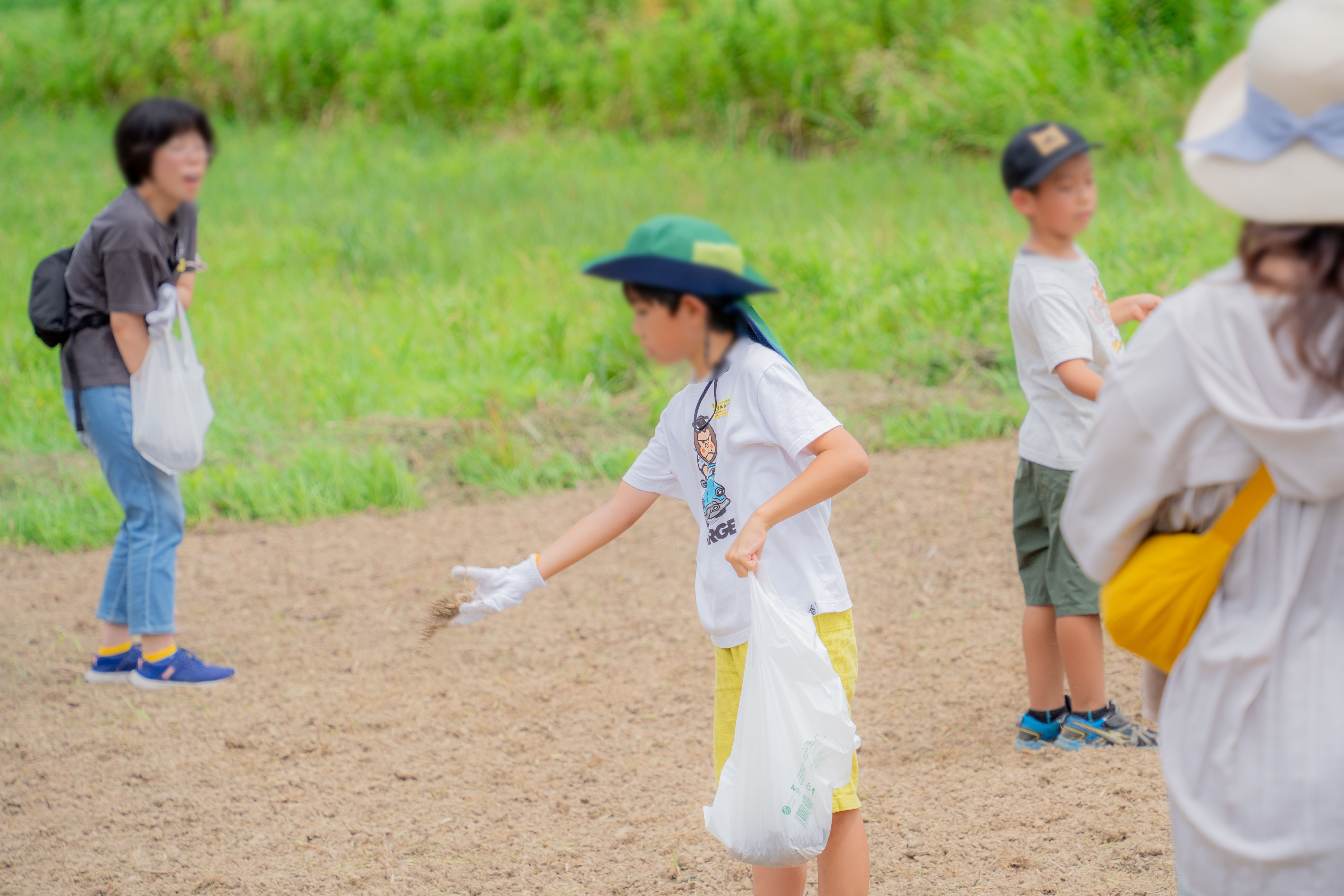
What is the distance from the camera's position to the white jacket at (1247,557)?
1.25 metres

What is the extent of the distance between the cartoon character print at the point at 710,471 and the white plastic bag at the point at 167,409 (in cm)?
223

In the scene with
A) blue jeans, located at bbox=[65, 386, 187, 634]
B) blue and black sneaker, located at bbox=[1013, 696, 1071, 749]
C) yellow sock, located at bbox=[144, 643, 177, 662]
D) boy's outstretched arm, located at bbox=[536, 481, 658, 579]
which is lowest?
yellow sock, located at bbox=[144, 643, 177, 662]

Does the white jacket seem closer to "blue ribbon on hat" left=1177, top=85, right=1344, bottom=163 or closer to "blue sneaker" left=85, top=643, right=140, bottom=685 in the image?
"blue ribbon on hat" left=1177, top=85, right=1344, bottom=163

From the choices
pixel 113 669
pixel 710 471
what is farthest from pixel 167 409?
pixel 710 471

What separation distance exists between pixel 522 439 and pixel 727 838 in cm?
436

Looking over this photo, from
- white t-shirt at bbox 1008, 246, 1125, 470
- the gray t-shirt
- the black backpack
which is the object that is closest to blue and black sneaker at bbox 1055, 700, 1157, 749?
white t-shirt at bbox 1008, 246, 1125, 470

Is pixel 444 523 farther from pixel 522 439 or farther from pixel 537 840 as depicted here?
pixel 537 840

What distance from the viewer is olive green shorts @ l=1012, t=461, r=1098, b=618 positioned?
2951mm

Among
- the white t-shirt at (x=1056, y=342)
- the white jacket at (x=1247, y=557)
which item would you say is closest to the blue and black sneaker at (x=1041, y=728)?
the white t-shirt at (x=1056, y=342)

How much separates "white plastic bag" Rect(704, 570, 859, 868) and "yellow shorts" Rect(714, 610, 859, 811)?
0.07 metres

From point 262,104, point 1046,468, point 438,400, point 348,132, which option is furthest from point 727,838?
point 262,104

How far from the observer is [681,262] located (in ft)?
6.08

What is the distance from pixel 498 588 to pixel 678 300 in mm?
660

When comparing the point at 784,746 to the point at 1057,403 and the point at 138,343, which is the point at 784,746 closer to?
the point at 1057,403
